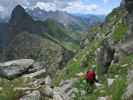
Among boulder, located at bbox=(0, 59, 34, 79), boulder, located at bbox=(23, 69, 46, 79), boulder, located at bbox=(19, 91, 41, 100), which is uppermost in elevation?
boulder, located at bbox=(0, 59, 34, 79)

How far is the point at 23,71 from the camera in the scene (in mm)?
39594

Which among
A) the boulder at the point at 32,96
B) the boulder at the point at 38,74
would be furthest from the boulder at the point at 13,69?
the boulder at the point at 32,96

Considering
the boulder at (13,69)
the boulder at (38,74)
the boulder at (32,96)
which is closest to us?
the boulder at (32,96)

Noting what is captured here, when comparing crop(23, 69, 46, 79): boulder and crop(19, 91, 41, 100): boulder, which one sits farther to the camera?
crop(23, 69, 46, 79): boulder

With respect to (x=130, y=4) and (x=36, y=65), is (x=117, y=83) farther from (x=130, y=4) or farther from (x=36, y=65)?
(x=130, y=4)

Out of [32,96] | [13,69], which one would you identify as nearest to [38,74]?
[13,69]

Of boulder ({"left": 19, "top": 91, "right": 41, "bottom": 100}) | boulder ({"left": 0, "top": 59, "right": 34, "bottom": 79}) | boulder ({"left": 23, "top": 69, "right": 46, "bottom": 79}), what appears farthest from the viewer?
boulder ({"left": 23, "top": 69, "right": 46, "bottom": 79})

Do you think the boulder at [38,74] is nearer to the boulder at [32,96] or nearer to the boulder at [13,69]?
the boulder at [13,69]

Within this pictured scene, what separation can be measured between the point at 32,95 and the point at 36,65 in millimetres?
13628

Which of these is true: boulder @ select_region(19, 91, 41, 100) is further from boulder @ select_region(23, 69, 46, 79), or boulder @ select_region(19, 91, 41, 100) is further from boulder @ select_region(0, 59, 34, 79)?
boulder @ select_region(0, 59, 34, 79)

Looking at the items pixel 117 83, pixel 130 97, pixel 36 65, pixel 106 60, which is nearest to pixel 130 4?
pixel 106 60

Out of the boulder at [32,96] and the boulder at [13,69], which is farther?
the boulder at [13,69]

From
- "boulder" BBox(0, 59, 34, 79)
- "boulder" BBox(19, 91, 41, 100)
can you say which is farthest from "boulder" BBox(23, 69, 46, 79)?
"boulder" BBox(19, 91, 41, 100)

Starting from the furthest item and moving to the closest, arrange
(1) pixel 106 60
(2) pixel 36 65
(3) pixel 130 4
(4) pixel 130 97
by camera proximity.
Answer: (3) pixel 130 4
(1) pixel 106 60
(2) pixel 36 65
(4) pixel 130 97
